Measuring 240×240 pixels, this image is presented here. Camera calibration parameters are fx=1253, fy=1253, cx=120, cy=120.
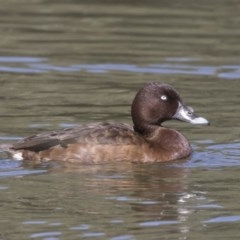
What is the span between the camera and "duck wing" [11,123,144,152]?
1259cm

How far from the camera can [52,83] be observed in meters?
16.6

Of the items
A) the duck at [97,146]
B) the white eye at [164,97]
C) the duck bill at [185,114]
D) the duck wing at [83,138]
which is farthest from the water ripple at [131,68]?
the duck wing at [83,138]

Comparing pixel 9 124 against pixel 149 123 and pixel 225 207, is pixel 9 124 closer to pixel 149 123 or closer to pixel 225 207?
pixel 149 123

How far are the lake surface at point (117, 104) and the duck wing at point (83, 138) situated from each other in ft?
0.86

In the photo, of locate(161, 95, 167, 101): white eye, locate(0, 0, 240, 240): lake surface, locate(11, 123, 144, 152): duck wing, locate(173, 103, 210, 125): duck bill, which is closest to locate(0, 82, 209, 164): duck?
locate(11, 123, 144, 152): duck wing

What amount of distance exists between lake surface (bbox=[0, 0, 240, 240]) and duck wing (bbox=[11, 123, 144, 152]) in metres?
0.26

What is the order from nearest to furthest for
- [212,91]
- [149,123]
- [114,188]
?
[114,188]
[149,123]
[212,91]

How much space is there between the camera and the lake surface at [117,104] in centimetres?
1007

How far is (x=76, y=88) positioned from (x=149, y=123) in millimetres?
3320

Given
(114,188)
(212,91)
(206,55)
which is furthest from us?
(206,55)

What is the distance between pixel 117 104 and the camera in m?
15.4

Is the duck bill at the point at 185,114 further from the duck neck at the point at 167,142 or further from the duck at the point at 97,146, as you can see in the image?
the duck at the point at 97,146

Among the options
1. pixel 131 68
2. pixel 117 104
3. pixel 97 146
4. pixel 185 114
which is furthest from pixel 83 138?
pixel 131 68

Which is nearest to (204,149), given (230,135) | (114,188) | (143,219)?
(230,135)
